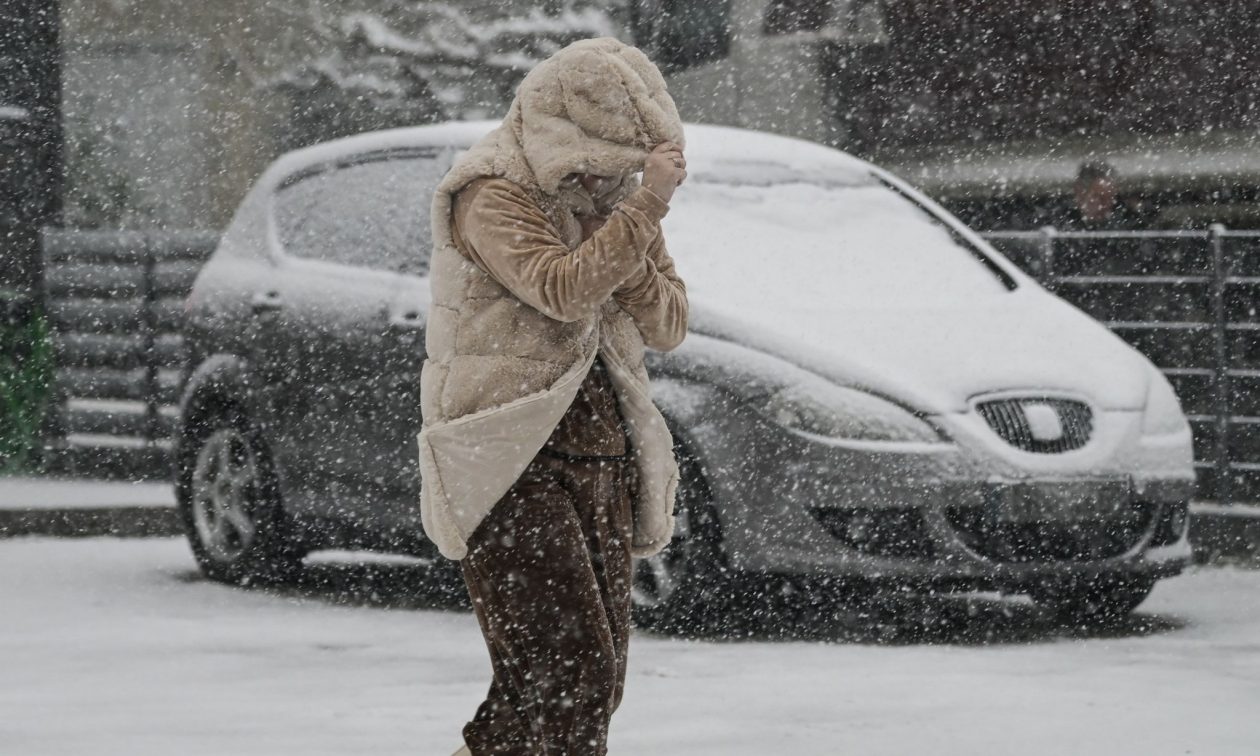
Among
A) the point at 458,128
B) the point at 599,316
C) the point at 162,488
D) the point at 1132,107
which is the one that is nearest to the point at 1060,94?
the point at 1132,107

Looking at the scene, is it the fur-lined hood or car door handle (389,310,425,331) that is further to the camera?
car door handle (389,310,425,331)

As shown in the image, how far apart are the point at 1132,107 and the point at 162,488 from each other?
905cm

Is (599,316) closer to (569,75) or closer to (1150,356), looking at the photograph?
(569,75)

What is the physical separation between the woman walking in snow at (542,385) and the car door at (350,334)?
149 inches

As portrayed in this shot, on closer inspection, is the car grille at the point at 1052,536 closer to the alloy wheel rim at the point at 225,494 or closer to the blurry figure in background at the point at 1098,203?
the alloy wheel rim at the point at 225,494

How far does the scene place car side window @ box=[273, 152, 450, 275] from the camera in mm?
8703

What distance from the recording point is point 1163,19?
18438mm

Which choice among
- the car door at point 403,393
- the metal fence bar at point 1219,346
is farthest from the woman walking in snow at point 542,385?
the metal fence bar at point 1219,346

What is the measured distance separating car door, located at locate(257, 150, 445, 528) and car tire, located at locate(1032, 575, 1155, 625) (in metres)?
2.37

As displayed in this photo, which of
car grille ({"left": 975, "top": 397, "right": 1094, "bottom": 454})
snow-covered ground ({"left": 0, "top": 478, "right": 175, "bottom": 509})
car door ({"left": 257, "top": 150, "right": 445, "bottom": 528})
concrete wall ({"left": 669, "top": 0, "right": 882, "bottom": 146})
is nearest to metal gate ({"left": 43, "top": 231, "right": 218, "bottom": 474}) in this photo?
snow-covered ground ({"left": 0, "top": 478, "right": 175, "bottom": 509})

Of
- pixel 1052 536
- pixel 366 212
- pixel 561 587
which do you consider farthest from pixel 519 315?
pixel 366 212

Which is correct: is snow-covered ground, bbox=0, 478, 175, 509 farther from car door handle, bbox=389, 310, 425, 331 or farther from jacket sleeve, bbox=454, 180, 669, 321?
jacket sleeve, bbox=454, 180, 669, 321

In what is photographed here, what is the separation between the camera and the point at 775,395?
25.2ft

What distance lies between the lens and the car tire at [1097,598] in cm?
845
